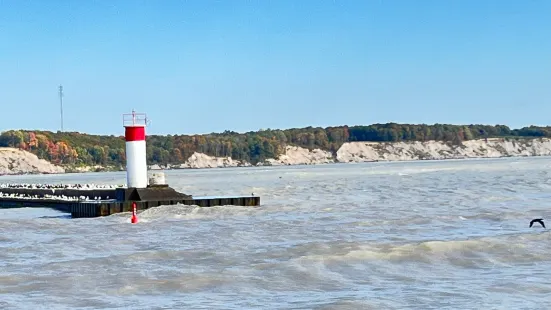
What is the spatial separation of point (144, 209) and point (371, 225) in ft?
28.0

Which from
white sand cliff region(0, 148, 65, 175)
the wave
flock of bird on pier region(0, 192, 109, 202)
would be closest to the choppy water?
the wave

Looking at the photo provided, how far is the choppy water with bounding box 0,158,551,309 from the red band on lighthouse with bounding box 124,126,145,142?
10.8ft

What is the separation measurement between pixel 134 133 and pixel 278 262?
632 inches

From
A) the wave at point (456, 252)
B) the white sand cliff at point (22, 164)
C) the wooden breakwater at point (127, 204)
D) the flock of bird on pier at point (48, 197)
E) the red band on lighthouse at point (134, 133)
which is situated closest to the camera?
the wave at point (456, 252)

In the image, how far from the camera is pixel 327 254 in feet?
63.2

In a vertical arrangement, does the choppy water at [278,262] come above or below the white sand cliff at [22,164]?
below

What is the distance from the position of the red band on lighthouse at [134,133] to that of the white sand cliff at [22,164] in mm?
165105

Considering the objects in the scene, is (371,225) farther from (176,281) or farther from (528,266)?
(176,281)

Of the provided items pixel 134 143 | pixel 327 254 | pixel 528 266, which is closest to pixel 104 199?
pixel 134 143

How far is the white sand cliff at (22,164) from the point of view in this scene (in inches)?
7618

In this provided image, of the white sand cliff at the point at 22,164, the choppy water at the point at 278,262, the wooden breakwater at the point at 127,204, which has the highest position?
the white sand cliff at the point at 22,164

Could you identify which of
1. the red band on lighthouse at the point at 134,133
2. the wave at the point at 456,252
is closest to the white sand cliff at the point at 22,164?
the red band on lighthouse at the point at 134,133

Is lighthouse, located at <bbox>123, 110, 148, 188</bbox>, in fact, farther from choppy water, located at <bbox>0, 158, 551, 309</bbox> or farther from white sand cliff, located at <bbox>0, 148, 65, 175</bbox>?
white sand cliff, located at <bbox>0, 148, 65, 175</bbox>

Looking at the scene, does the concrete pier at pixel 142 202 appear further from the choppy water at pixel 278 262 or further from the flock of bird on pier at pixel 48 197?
the flock of bird on pier at pixel 48 197
